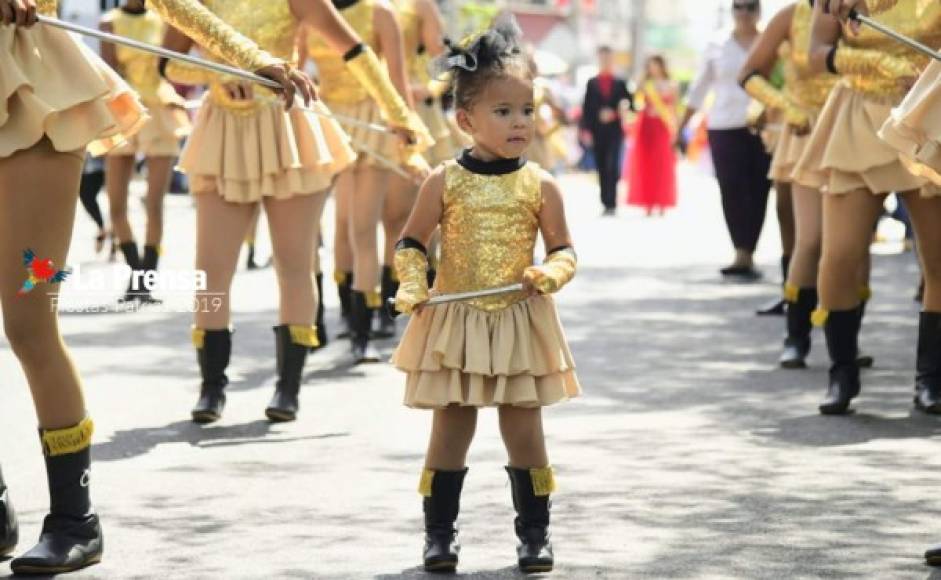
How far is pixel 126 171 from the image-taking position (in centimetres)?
1423

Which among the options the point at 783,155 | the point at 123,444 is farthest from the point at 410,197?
the point at 123,444

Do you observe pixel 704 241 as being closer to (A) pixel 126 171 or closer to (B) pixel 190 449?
(A) pixel 126 171

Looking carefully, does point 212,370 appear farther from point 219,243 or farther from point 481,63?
point 481,63

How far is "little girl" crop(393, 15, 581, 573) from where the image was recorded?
19.7 feet

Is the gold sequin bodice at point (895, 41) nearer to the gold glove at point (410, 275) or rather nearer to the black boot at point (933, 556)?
the black boot at point (933, 556)

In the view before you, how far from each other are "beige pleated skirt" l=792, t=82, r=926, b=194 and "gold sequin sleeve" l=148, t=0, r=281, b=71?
281 cm

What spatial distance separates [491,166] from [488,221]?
160 mm

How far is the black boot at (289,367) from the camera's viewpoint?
8891mm

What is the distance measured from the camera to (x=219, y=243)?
8.83 m

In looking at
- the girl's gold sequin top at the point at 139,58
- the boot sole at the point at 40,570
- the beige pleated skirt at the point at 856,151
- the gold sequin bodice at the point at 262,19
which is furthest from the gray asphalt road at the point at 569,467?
the girl's gold sequin top at the point at 139,58

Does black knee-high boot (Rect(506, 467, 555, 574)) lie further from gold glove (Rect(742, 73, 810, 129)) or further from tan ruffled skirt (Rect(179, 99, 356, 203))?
gold glove (Rect(742, 73, 810, 129))

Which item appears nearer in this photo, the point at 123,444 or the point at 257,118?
the point at 123,444

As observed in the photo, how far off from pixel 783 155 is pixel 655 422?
113 inches

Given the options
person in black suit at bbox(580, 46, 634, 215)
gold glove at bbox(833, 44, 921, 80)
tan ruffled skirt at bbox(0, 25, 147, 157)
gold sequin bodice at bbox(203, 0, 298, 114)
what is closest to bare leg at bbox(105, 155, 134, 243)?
gold sequin bodice at bbox(203, 0, 298, 114)
